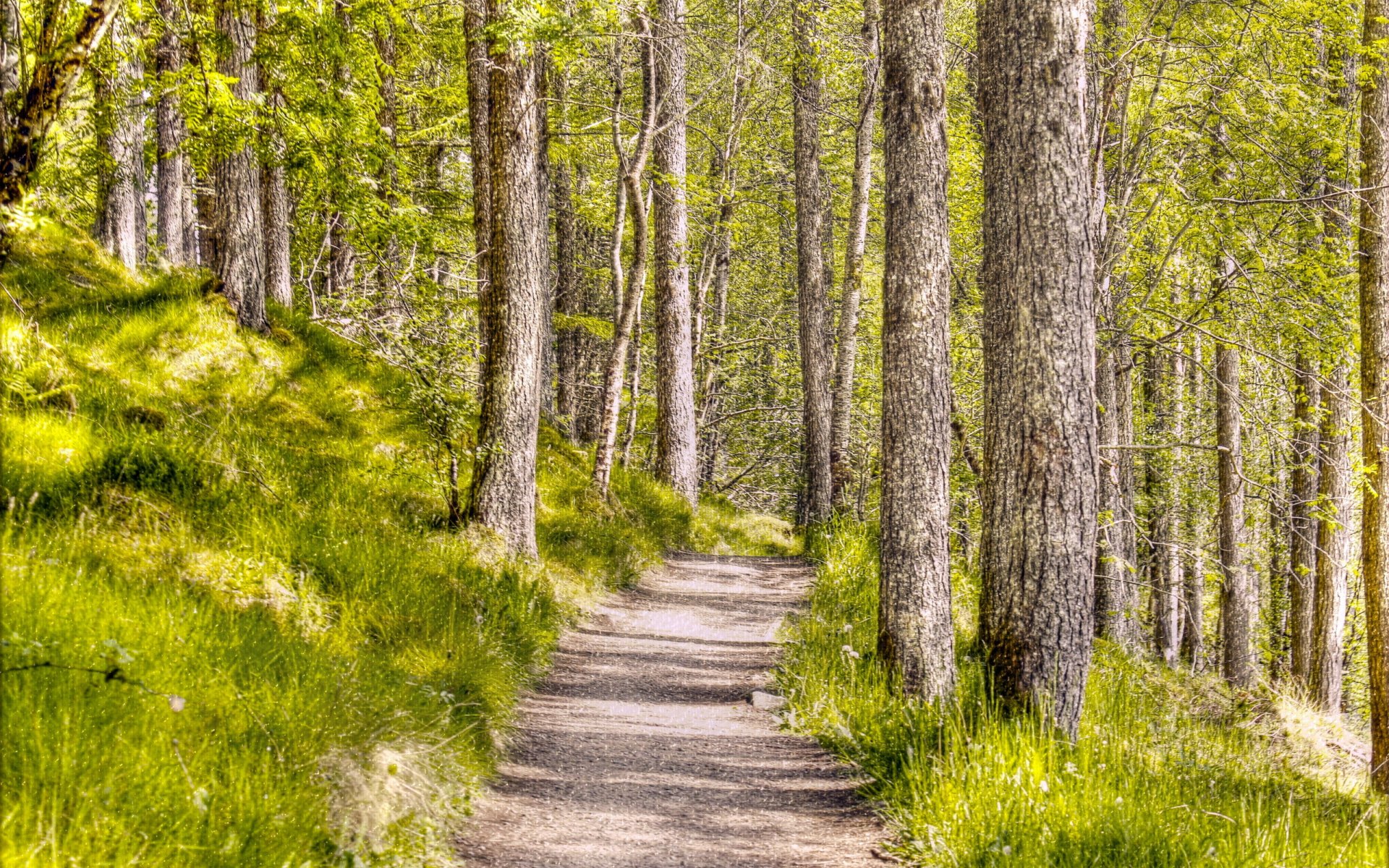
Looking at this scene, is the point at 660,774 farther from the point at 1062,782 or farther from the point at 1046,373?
the point at 1046,373

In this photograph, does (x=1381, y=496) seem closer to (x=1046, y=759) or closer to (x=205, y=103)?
(x=1046, y=759)

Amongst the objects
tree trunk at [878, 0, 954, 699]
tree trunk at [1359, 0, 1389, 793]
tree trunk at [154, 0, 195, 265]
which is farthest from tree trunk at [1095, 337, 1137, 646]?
tree trunk at [154, 0, 195, 265]

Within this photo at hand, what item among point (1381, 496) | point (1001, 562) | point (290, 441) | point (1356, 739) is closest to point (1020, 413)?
point (1001, 562)

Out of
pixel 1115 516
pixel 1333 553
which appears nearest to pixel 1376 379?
pixel 1115 516

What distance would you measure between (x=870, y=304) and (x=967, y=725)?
15066mm

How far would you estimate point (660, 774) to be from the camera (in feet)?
16.2

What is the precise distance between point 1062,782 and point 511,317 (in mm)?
5614

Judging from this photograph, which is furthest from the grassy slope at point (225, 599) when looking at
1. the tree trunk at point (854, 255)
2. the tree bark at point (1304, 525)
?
the tree bark at point (1304, 525)

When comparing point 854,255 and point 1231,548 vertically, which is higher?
point 854,255

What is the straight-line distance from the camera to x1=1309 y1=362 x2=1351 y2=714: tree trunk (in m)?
10.3

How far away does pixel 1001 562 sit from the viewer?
5020 mm

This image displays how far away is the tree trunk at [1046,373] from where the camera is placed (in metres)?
4.84

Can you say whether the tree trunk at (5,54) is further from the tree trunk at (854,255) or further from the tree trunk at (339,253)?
the tree trunk at (854,255)

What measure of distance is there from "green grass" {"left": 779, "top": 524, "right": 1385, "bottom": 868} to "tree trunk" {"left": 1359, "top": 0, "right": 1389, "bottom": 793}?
1018 millimetres
